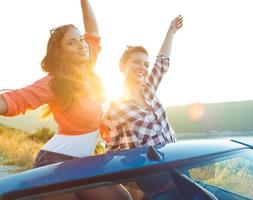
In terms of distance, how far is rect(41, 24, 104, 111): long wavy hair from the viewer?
3336 mm

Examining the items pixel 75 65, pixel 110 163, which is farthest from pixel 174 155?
pixel 75 65

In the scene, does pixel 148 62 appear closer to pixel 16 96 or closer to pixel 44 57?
pixel 44 57

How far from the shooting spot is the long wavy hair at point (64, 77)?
3.34 m

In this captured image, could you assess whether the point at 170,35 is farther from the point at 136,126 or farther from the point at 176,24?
the point at 136,126

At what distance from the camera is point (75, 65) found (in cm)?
360

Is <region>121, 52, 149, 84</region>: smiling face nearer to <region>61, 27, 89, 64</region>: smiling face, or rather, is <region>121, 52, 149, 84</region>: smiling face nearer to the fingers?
the fingers

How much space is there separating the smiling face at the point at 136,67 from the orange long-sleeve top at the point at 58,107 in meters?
1.03

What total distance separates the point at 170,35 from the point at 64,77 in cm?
187

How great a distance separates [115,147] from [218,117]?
80846mm

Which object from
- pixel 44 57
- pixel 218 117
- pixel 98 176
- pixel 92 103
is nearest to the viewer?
pixel 98 176

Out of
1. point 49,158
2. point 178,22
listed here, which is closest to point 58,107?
point 49,158

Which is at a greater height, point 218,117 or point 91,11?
point 91,11

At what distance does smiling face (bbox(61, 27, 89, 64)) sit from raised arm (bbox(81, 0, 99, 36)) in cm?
54

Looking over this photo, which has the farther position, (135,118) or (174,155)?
(135,118)
